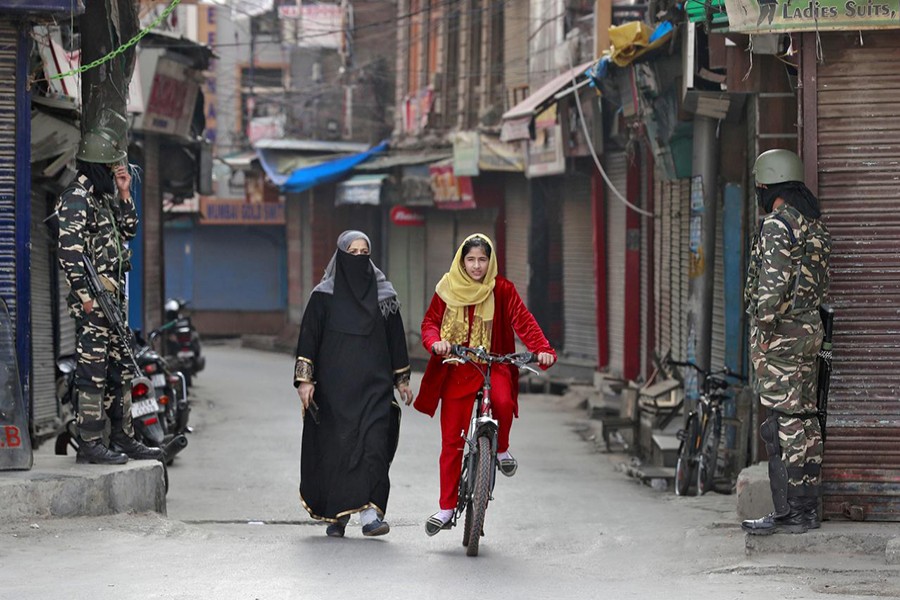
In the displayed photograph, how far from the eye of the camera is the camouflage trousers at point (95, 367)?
8.70 meters

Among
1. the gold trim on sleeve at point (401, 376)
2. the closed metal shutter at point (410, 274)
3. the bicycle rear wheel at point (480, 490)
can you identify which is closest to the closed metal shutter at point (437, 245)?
the closed metal shutter at point (410, 274)

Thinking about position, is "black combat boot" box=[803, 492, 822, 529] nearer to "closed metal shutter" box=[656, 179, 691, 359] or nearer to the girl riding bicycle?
the girl riding bicycle

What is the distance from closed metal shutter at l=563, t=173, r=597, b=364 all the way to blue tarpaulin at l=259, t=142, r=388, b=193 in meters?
8.82

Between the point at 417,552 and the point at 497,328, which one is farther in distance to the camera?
the point at 497,328

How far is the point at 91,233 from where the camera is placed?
8.77 meters

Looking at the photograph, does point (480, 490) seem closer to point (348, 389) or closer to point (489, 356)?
point (489, 356)

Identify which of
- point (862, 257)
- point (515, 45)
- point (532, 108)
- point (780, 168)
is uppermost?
point (515, 45)

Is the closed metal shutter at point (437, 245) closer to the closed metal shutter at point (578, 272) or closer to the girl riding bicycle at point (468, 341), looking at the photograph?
the closed metal shutter at point (578, 272)

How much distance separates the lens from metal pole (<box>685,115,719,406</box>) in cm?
1201

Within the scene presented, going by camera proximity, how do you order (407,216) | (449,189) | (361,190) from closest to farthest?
1. (449,189)
2. (407,216)
3. (361,190)

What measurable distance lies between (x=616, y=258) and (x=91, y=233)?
11.5 metres

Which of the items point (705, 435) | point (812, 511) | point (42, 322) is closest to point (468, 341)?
point (812, 511)

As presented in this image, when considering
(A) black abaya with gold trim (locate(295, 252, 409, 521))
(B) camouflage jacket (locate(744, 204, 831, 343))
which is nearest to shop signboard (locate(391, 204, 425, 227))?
(A) black abaya with gold trim (locate(295, 252, 409, 521))

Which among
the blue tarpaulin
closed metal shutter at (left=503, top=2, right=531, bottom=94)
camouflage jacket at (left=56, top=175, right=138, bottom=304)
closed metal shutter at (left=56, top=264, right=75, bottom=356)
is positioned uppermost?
closed metal shutter at (left=503, top=2, right=531, bottom=94)
